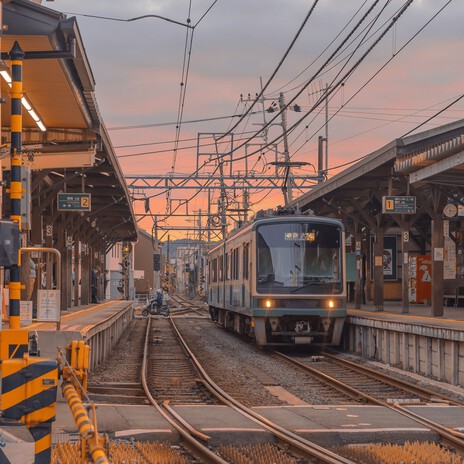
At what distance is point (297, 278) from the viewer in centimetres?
1964

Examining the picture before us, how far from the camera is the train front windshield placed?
19.6m

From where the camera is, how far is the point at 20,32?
10.2 metres

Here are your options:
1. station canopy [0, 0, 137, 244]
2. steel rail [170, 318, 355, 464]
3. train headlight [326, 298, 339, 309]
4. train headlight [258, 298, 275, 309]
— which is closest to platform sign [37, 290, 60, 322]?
station canopy [0, 0, 137, 244]

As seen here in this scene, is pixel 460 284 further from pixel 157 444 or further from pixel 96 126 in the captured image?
pixel 157 444

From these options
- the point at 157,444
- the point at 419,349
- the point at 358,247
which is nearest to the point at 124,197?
the point at 358,247

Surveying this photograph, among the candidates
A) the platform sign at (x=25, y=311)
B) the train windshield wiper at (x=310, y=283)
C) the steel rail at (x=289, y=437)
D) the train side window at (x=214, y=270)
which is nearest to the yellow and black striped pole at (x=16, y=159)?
the platform sign at (x=25, y=311)

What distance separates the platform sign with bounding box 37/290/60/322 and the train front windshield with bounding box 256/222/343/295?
7.86m

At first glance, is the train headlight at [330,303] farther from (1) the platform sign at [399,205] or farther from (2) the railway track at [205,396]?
(1) the platform sign at [399,205]

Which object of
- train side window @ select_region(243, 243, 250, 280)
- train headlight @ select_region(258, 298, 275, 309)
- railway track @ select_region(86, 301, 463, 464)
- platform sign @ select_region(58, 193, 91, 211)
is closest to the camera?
railway track @ select_region(86, 301, 463, 464)

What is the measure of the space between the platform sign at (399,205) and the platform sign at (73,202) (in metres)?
6.73

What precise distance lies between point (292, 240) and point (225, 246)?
7411 millimetres

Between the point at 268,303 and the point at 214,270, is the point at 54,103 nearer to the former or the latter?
the point at 268,303

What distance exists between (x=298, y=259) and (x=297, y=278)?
1.29 ft

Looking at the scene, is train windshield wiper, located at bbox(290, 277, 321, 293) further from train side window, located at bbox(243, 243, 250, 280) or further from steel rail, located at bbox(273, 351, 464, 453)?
steel rail, located at bbox(273, 351, 464, 453)
